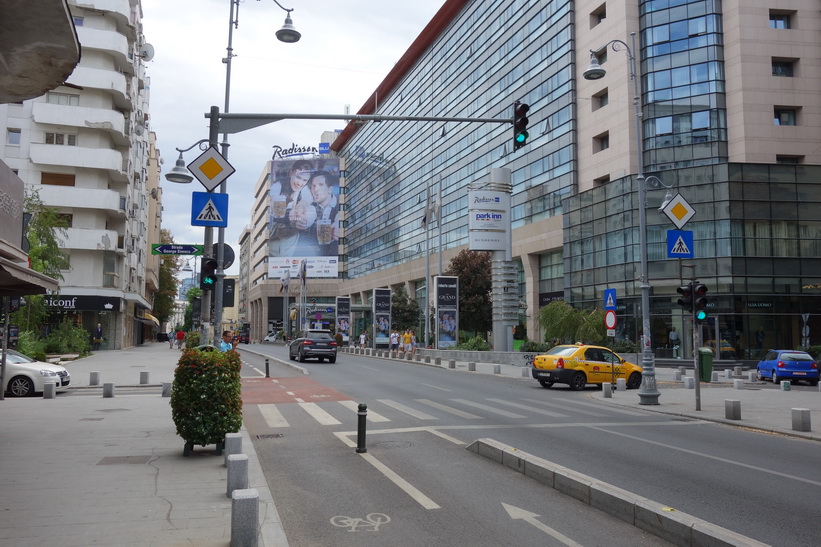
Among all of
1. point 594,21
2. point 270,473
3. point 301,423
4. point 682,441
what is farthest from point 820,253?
point 270,473

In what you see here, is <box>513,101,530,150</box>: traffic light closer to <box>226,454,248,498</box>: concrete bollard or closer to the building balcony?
<box>226,454,248,498</box>: concrete bollard

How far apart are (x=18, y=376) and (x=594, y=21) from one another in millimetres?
40549

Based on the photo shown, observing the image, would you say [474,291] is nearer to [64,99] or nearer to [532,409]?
[64,99]

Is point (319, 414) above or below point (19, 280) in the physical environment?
below

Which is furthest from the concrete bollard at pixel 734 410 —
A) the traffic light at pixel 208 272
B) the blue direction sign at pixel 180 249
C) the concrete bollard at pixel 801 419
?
the blue direction sign at pixel 180 249

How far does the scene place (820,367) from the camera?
27.7 meters

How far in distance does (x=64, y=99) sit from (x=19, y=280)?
41.4 meters

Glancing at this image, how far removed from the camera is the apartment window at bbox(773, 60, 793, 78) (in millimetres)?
38438

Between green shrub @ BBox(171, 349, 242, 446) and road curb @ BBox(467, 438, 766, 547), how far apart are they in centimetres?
393

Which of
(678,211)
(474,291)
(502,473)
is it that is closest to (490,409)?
(502,473)

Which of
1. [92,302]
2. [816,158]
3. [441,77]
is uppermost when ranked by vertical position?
[441,77]

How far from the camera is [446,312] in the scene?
42.5 m

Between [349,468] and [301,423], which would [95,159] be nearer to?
[301,423]

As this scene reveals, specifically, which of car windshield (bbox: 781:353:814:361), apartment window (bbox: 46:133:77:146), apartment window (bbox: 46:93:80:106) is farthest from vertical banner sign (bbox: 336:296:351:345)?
car windshield (bbox: 781:353:814:361)
